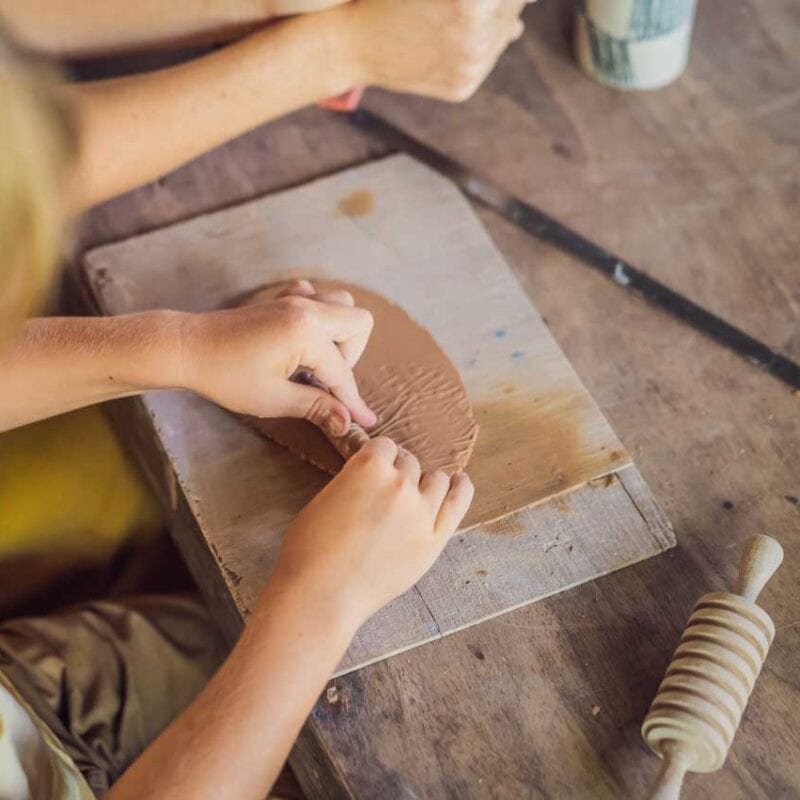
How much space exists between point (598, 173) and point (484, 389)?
285 millimetres

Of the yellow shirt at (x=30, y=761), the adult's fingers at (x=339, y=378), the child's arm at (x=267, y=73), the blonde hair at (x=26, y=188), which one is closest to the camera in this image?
the blonde hair at (x=26, y=188)

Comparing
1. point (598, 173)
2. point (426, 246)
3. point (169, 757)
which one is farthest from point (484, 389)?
point (169, 757)

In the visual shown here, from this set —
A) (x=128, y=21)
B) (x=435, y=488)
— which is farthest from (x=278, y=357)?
(x=128, y=21)

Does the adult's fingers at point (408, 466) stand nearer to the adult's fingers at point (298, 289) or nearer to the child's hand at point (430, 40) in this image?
the adult's fingers at point (298, 289)

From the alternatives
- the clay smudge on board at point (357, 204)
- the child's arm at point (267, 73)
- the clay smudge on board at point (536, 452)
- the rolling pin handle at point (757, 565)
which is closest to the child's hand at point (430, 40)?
the child's arm at point (267, 73)

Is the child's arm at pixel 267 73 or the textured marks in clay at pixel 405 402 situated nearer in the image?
the textured marks in clay at pixel 405 402

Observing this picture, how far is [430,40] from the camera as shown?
965 millimetres

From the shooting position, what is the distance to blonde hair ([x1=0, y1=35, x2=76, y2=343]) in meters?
0.59

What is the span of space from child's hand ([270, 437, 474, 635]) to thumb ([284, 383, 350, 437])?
0.17 ft

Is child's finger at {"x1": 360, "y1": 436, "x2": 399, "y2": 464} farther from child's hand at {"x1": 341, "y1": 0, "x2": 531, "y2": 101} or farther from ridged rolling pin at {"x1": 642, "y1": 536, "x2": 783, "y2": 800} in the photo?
child's hand at {"x1": 341, "y1": 0, "x2": 531, "y2": 101}

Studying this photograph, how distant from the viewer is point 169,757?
0.66 meters

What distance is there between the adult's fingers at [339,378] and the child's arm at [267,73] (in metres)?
0.30

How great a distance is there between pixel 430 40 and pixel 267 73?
0.52 feet

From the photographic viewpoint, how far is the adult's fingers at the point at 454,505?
74 centimetres
